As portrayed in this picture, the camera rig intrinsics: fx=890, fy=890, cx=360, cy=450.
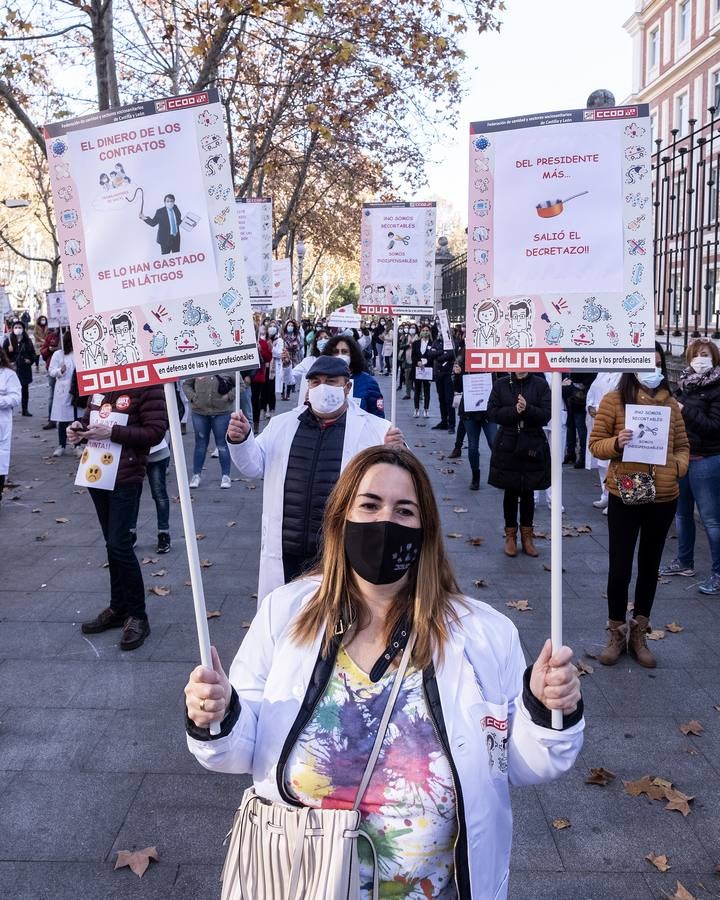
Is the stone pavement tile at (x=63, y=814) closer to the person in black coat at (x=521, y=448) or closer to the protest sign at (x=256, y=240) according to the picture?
the person in black coat at (x=521, y=448)

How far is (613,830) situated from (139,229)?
10.2 ft

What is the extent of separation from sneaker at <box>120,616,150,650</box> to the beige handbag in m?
3.92

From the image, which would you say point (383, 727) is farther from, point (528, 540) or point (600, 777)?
point (528, 540)

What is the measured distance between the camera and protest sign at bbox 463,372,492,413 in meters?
11.4

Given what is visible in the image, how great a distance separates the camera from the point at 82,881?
3.47 meters

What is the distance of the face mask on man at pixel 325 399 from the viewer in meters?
4.58

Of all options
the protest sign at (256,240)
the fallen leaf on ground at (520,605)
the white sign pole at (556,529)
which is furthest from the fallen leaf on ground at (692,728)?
the protest sign at (256,240)

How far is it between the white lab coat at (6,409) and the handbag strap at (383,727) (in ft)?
25.2

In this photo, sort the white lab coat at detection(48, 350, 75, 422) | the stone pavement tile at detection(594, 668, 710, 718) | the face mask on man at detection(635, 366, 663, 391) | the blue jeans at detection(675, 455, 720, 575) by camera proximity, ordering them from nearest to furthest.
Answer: the stone pavement tile at detection(594, 668, 710, 718), the face mask on man at detection(635, 366, 663, 391), the blue jeans at detection(675, 455, 720, 575), the white lab coat at detection(48, 350, 75, 422)

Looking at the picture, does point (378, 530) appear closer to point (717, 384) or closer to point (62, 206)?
point (62, 206)

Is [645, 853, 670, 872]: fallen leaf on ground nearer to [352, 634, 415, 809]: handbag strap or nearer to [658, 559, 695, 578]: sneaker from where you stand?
[352, 634, 415, 809]: handbag strap

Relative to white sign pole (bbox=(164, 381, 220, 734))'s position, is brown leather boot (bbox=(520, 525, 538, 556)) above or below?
below

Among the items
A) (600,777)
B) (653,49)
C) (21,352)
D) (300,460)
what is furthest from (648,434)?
(653,49)

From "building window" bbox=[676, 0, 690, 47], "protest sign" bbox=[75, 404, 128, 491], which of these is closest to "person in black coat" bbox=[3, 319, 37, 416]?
"protest sign" bbox=[75, 404, 128, 491]
